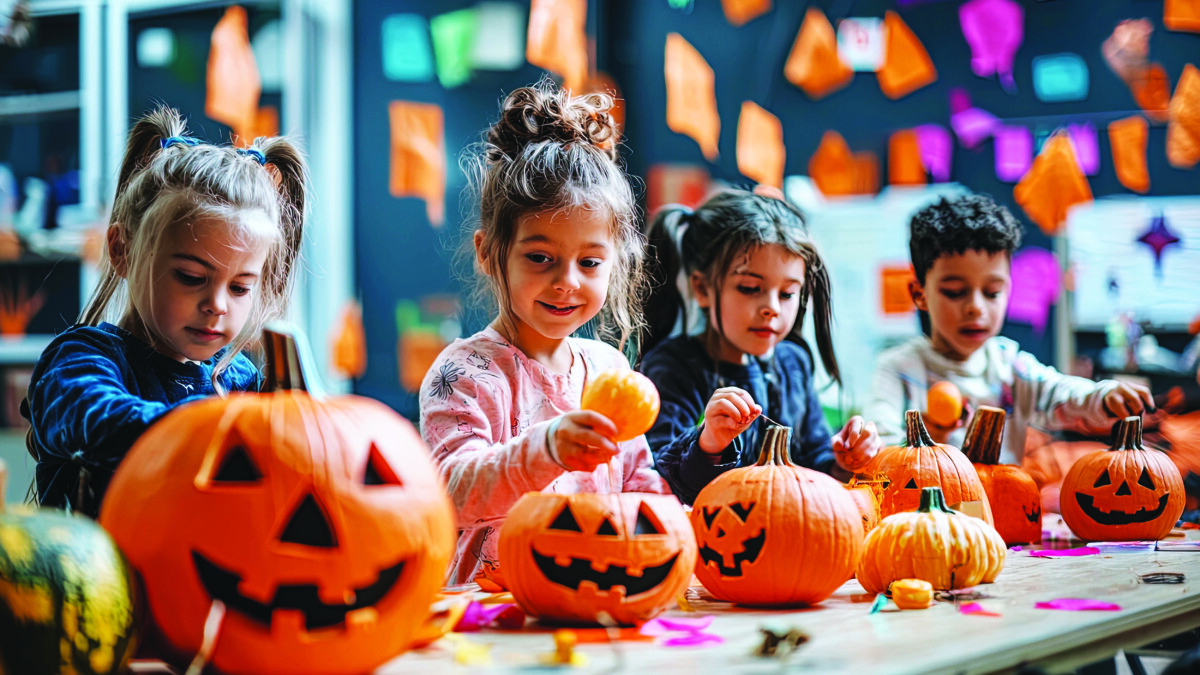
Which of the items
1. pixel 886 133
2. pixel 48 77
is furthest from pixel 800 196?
pixel 48 77

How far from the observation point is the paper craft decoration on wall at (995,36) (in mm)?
4684

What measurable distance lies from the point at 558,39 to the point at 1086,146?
2493 millimetres

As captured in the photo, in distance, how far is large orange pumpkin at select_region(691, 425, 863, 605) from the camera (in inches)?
49.8

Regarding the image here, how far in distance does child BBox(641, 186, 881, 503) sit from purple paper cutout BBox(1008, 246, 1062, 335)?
2667 millimetres

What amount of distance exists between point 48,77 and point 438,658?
4648 millimetres

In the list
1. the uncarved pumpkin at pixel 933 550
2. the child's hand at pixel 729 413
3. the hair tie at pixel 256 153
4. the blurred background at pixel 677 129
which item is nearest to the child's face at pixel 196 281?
the hair tie at pixel 256 153

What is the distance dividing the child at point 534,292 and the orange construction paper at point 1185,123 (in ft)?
11.3

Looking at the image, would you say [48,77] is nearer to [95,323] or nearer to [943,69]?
[95,323]

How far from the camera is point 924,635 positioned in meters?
1.06

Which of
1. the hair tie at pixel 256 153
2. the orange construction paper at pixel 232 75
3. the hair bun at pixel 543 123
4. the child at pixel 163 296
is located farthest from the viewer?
the orange construction paper at pixel 232 75

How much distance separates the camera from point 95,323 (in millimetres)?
1504

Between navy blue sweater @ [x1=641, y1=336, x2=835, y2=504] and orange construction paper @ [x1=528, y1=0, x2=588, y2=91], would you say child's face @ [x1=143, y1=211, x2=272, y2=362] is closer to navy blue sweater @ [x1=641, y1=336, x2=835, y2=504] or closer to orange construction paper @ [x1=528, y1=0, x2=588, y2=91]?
navy blue sweater @ [x1=641, y1=336, x2=835, y2=504]

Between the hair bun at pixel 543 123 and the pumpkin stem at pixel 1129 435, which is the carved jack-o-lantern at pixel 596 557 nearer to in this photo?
the hair bun at pixel 543 123

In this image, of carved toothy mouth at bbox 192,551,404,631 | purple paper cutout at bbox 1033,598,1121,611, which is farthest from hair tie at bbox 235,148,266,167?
purple paper cutout at bbox 1033,598,1121,611
